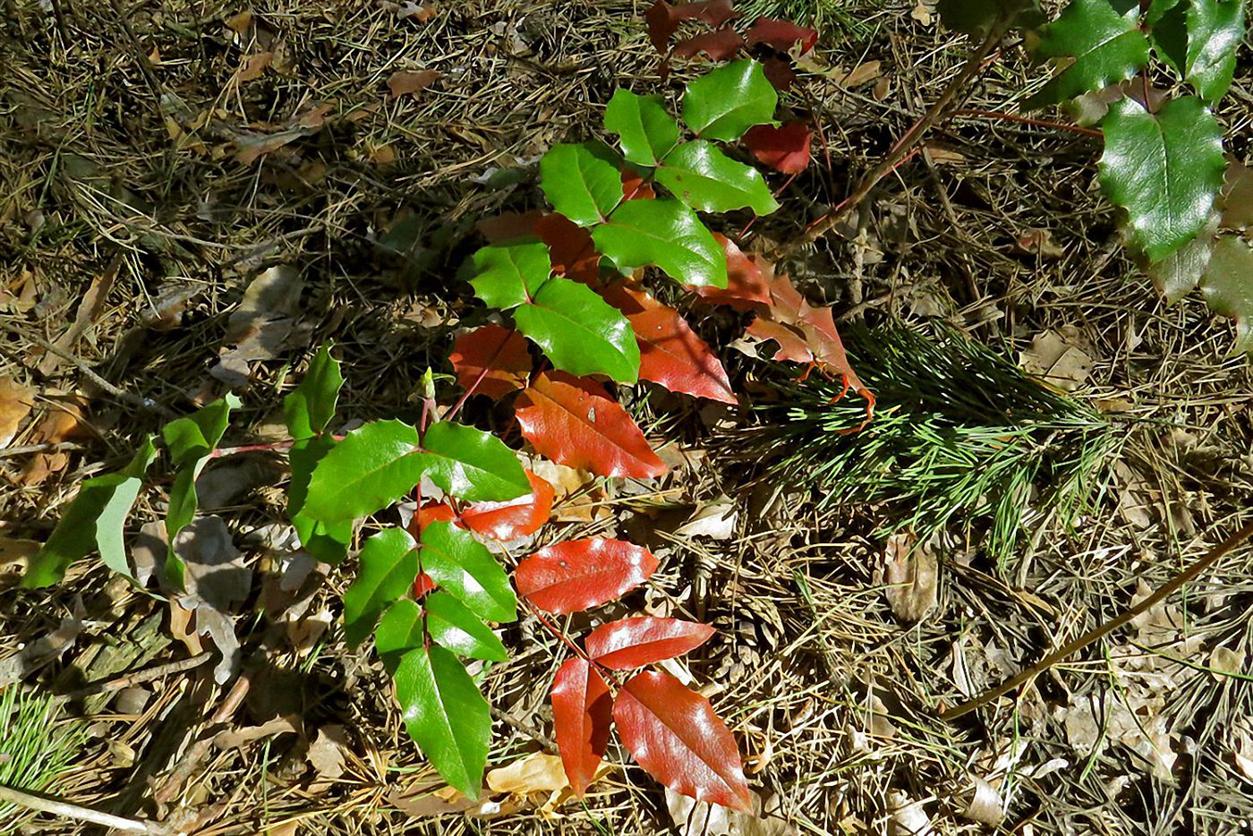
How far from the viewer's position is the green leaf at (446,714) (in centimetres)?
95

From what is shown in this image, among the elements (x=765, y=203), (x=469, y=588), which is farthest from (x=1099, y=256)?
(x=469, y=588)

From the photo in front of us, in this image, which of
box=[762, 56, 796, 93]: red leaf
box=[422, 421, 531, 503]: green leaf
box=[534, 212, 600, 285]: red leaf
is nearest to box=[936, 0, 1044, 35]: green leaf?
box=[762, 56, 796, 93]: red leaf

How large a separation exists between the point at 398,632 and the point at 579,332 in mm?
438

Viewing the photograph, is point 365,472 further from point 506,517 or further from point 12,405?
point 12,405

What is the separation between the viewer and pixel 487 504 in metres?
1.30

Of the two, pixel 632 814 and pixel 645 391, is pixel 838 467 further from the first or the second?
pixel 632 814

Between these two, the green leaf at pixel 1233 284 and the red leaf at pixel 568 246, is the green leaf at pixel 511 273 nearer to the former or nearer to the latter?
the red leaf at pixel 568 246

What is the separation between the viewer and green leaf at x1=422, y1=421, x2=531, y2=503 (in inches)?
40.4

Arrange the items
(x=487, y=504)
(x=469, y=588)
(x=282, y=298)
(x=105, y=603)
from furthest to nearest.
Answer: (x=282, y=298), (x=105, y=603), (x=487, y=504), (x=469, y=588)

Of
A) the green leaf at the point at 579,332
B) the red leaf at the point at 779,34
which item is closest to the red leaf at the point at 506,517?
the green leaf at the point at 579,332

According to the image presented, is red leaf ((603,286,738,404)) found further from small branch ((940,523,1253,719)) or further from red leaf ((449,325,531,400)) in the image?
small branch ((940,523,1253,719))

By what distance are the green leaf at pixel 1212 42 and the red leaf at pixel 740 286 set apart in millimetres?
604

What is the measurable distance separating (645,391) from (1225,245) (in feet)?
3.09

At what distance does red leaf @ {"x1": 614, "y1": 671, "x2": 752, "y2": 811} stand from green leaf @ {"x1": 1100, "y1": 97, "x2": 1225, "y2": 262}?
2.56 feet
